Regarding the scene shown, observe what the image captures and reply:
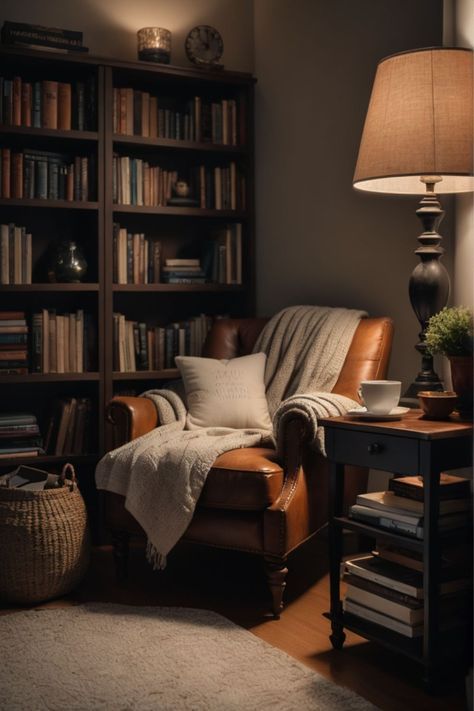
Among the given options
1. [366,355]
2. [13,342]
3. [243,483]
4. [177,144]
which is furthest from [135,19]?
[243,483]

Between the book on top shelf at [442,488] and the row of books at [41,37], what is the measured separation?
2375 millimetres

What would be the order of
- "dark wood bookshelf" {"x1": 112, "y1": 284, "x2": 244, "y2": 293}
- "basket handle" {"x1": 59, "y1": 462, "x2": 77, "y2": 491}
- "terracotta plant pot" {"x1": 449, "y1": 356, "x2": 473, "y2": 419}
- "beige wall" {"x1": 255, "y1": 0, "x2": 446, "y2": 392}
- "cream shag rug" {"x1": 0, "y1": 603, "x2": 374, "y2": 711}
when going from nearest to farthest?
"cream shag rug" {"x1": 0, "y1": 603, "x2": 374, "y2": 711}, "terracotta plant pot" {"x1": 449, "y1": 356, "x2": 473, "y2": 419}, "basket handle" {"x1": 59, "y1": 462, "x2": 77, "y2": 491}, "beige wall" {"x1": 255, "y1": 0, "x2": 446, "y2": 392}, "dark wood bookshelf" {"x1": 112, "y1": 284, "x2": 244, "y2": 293}

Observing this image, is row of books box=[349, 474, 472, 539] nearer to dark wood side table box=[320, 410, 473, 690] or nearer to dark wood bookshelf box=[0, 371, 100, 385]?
dark wood side table box=[320, 410, 473, 690]

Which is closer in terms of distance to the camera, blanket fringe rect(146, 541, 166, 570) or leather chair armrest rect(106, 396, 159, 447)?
blanket fringe rect(146, 541, 166, 570)

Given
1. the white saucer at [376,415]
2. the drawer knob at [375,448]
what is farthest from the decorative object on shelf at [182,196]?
the drawer knob at [375,448]

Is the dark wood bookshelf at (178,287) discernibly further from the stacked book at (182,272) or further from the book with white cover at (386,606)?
the book with white cover at (386,606)

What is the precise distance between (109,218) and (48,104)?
0.53 m

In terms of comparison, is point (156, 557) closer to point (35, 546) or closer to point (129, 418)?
point (35, 546)

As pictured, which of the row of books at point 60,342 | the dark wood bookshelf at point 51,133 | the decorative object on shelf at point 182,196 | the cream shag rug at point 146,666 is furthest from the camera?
the decorative object on shelf at point 182,196

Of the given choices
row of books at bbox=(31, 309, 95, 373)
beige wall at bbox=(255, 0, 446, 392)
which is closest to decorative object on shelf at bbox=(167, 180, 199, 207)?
beige wall at bbox=(255, 0, 446, 392)

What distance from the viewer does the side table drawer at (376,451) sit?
2.16 m

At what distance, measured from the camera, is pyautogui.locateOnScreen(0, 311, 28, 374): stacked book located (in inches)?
138

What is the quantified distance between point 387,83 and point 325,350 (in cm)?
108

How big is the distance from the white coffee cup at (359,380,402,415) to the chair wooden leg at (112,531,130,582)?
112 cm
